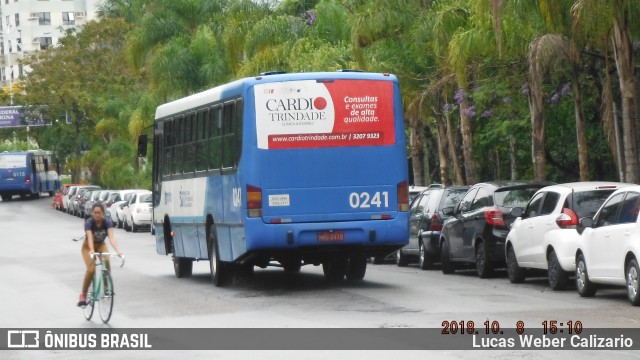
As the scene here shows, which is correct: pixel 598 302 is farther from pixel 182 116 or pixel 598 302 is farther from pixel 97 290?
pixel 182 116

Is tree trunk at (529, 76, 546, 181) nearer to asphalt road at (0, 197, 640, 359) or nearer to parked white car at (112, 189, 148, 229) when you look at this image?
asphalt road at (0, 197, 640, 359)

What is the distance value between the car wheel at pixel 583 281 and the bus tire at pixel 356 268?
17.2 ft

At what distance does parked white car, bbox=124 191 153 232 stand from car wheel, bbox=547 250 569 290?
1404 inches

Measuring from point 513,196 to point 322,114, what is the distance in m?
4.65

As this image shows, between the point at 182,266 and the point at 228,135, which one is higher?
the point at 228,135

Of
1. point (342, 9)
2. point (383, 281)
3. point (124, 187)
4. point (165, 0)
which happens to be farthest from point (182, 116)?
point (124, 187)

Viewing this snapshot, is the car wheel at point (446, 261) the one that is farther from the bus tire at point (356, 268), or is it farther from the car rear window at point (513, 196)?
the bus tire at point (356, 268)

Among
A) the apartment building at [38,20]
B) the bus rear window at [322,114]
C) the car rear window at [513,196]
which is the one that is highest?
the apartment building at [38,20]

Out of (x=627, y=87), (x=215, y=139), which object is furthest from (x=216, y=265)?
(x=627, y=87)

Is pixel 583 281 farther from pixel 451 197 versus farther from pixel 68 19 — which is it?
pixel 68 19

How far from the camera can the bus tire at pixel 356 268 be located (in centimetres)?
2488

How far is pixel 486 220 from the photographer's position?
82.0 ft

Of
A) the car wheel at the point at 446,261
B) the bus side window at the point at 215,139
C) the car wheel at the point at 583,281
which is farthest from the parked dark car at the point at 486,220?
the bus side window at the point at 215,139

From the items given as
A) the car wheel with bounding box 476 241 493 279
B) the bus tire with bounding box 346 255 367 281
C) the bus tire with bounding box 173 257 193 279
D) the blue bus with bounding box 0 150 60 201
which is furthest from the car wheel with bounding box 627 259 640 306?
the blue bus with bounding box 0 150 60 201
